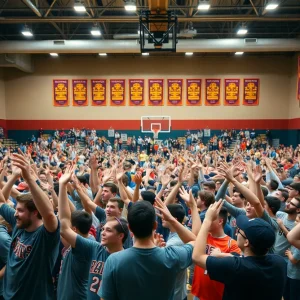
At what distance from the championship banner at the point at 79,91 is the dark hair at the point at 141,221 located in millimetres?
24758

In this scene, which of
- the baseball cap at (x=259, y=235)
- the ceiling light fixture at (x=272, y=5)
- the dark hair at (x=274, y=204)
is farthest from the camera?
the ceiling light fixture at (x=272, y=5)

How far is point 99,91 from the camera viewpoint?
26078mm

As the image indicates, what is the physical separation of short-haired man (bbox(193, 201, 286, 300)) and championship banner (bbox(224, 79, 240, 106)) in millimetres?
24505

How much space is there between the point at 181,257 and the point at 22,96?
2682cm

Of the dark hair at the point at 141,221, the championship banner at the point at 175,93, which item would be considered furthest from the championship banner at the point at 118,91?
the dark hair at the point at 141,221

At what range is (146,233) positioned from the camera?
2.31 meters

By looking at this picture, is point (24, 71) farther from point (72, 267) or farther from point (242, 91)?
point (72, 267)

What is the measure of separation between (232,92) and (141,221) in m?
25.0

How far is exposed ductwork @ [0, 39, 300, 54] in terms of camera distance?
67.9ft

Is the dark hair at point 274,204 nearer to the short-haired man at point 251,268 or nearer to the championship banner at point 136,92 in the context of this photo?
the short-haired man at point 251,268

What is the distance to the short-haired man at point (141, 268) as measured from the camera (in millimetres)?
2217

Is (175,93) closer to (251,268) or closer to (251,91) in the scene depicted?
(251,91)

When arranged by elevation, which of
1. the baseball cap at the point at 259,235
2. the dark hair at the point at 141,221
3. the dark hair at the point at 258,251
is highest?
the dark hair at the point at 141,221

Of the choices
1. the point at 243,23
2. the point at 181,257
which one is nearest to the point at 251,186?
the point at 181,257
